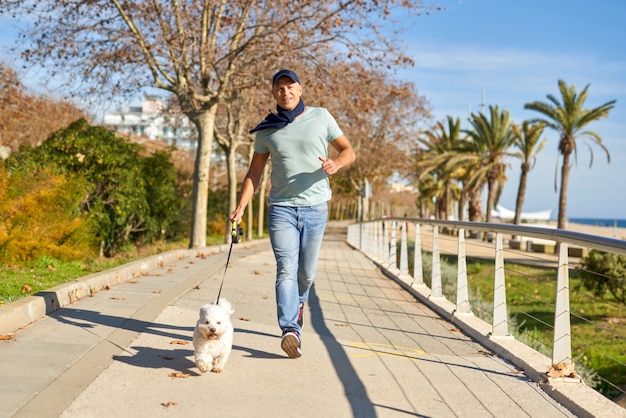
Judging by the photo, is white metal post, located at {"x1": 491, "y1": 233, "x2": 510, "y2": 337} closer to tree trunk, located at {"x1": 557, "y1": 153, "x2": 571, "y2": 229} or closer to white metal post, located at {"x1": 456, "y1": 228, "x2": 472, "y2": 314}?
white metal post, located at {"x1": 456, "y1": 228, "x2": 472, "y2": 314}

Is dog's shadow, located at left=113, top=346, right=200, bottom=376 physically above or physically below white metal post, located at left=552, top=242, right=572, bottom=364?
below

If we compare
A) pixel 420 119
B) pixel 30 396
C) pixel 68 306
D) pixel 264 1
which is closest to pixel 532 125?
pixel 420 119

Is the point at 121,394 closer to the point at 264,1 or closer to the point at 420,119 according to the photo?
the point at 264,1

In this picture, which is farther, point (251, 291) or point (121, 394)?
point (251, 291)

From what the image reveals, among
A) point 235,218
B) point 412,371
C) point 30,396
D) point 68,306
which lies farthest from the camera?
point 68,306

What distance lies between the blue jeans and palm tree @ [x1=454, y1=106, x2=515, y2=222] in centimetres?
4929

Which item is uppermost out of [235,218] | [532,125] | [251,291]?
[532,125]

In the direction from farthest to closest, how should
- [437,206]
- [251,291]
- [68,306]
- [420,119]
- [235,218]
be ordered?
[437,206] < [420,119] < [251,291] < [68,306] < [235,218]

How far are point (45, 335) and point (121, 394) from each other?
2.17m

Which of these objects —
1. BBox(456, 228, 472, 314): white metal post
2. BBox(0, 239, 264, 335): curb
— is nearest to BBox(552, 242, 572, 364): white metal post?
BBox(456, 228, 472, 314): white metal post

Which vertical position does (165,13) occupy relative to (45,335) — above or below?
above

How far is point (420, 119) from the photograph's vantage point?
60000mm

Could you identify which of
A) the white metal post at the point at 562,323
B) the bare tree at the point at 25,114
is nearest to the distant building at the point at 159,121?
the bare tree at the point at 25,114

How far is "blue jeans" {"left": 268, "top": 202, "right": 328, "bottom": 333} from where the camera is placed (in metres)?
6.54
